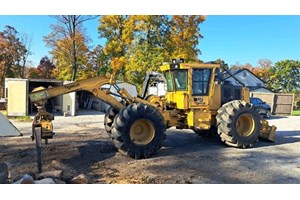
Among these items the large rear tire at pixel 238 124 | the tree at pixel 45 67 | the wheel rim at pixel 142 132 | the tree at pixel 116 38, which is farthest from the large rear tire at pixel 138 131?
the tree at pixel 45 67

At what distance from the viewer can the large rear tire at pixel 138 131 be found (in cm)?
696

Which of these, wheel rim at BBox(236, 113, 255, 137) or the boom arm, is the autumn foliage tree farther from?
the boom arm

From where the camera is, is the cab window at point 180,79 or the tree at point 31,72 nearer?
the cab window at point 180,79

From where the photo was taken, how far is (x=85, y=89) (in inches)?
290

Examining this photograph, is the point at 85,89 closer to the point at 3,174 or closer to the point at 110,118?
the point at 110,118

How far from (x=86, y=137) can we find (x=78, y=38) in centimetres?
1495

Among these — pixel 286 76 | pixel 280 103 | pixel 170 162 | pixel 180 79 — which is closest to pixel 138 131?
pixel 170 162

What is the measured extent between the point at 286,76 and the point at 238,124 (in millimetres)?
32699

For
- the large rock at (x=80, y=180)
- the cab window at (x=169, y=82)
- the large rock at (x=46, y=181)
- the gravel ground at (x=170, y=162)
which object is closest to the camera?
the large rock at (x=46, y=181)

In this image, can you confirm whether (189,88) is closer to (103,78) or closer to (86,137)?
(103,78)

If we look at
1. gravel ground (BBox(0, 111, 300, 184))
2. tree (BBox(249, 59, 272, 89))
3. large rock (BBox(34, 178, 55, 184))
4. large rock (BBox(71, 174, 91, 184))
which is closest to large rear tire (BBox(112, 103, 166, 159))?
gravel ground (BBox(0, 111, 300, 184))

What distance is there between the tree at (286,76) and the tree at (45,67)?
1039 inches

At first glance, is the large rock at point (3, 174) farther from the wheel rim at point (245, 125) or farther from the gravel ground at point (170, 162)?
the wheel rim at point (245, 125)

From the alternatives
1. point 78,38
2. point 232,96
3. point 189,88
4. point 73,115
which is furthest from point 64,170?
point 78,38
